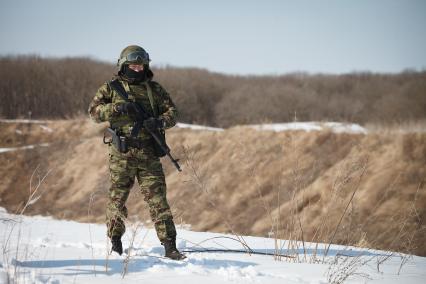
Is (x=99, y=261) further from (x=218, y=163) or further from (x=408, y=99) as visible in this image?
(x=408, y=99)

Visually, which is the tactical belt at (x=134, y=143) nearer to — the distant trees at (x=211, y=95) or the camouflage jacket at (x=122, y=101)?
the camouflage jacket at (x=122, y=101)

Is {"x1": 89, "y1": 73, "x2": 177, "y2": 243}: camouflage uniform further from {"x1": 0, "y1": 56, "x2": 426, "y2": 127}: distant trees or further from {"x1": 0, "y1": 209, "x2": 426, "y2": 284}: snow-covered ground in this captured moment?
{"x1": 0, "y1": 56, "x2": 426, "y2": 127}: distant trees

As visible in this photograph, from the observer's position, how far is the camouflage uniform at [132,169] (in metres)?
3.80

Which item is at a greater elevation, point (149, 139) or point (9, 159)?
point (149, 139)

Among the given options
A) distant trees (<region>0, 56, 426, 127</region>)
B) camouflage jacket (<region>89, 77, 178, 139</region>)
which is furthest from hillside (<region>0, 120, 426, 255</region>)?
distant trees (<region>0, 56, 426, 127</region>)

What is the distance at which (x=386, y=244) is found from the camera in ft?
29.7

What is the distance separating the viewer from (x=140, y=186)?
3.87 meters

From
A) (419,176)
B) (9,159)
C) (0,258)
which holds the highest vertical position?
(0,258)

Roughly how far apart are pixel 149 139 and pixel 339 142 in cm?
995

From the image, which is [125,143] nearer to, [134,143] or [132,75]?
[134,143]

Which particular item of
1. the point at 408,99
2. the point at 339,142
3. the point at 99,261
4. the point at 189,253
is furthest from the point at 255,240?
the point at 408,99

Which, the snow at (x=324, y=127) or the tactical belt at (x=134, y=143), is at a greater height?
the tactical belt at (x=134, y=143)

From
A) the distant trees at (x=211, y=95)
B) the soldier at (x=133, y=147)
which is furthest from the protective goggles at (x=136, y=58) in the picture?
the distant trees at (x=211, y=95)

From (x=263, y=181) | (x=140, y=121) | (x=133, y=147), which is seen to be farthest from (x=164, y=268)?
(x=263, y=181)
